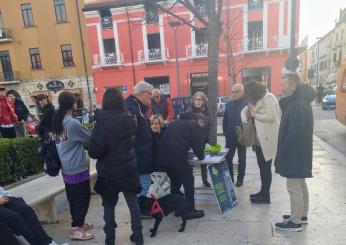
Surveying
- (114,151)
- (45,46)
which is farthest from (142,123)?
(45,46)

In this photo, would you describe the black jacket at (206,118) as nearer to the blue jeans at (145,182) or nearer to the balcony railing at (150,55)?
the blue jeans at (145,182)

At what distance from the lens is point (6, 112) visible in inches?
245

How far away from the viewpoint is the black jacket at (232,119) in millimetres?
4477

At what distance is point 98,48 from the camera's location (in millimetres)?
23516

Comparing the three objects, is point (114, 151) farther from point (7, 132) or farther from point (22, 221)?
point (7, 132)

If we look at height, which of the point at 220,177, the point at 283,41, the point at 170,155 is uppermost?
the point at 283,41

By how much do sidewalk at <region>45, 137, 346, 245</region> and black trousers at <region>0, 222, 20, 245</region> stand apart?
0.87m

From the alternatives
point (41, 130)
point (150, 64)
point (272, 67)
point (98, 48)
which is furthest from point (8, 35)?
point (41, 130)

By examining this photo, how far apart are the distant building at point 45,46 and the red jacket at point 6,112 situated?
1838 centimetres

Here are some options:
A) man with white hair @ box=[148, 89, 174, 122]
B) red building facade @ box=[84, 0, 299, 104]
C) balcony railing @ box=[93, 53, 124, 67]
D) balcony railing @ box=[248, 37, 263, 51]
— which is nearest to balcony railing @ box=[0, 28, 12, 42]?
red building facade @ box=[84, 0, 299, 104]

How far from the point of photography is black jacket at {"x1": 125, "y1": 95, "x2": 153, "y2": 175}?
333 cm

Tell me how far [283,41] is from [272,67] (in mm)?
2077

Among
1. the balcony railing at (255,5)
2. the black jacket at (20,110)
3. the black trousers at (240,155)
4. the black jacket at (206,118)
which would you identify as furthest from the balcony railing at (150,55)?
the black trousers at (240,155)

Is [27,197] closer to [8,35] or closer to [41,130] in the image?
[41,130]
